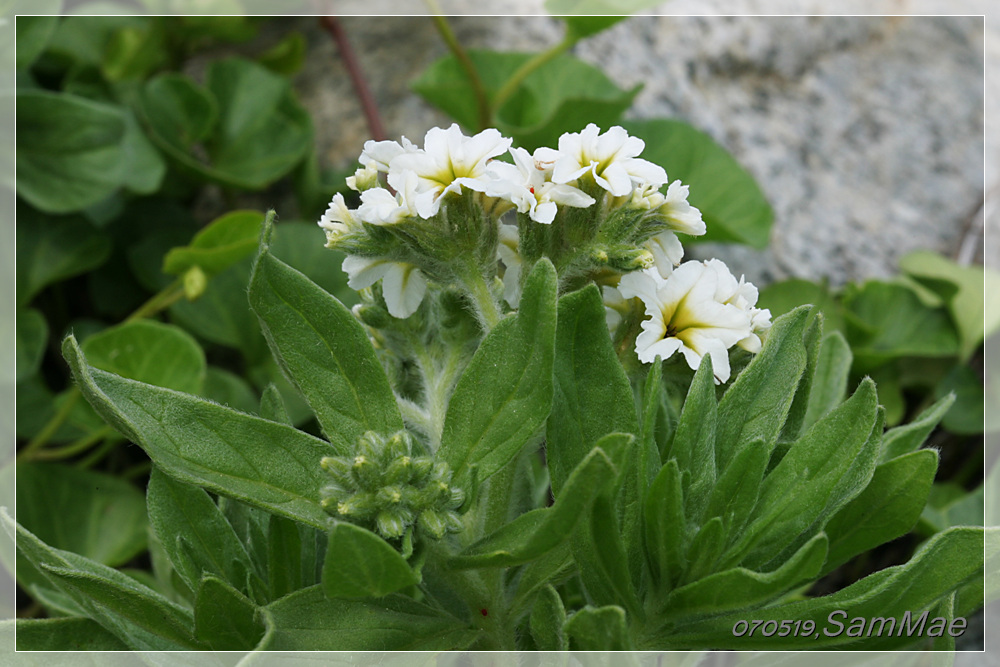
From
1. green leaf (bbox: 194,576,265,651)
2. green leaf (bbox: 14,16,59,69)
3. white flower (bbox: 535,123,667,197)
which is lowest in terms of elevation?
green leaf (bbox: 194,576,265,651)

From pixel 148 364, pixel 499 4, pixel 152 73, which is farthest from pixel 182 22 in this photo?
pixel 148 364

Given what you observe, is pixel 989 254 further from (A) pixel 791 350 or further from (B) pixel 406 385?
(B) pixel 406 385

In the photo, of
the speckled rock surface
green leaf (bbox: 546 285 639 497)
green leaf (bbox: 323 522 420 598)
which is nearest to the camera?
green leaf (bbox: 323 522 420 598)

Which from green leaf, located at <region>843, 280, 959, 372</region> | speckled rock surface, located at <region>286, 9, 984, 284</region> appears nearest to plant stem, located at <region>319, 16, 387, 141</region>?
speckled rock surface, located at <region>286, 9, 984, 284</region>

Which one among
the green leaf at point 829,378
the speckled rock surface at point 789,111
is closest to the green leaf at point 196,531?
the green leaf at point 829,378

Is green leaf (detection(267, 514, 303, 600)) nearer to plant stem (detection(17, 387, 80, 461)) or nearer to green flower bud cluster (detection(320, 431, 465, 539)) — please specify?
green flower bud cluster (detection(320, 431, 465, 539))

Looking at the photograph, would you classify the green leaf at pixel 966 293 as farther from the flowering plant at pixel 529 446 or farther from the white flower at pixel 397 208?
the white flower at pixel 397 208

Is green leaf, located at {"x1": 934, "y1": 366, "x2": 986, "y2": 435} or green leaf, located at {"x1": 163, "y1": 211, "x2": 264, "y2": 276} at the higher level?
green leaf, located at {"x1": 163, "y1": 211, "x2": 264, "y2": 276}
